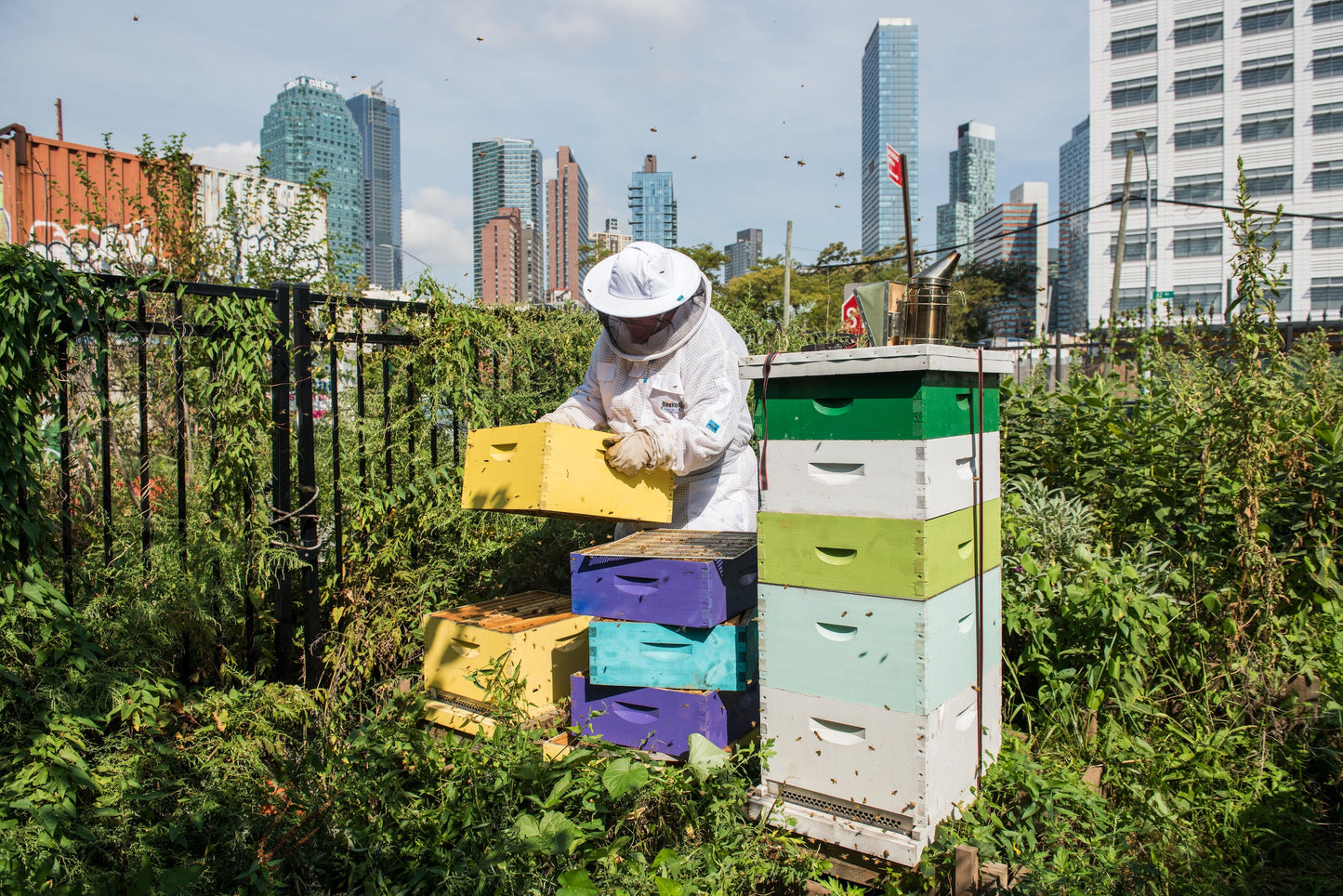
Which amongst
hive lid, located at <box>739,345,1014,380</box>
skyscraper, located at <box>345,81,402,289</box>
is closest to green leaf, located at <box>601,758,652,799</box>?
hive lid, located at <box>739,345,1014,380</box>

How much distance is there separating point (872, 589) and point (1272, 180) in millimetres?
61598

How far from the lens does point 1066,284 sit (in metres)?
78.7

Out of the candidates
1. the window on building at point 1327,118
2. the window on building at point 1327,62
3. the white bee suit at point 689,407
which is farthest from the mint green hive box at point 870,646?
the window on building at point 1327,62

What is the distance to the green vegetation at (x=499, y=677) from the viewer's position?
7.25 ft

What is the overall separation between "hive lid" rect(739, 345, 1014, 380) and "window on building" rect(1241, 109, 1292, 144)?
60551 mm

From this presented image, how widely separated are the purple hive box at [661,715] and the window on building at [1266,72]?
6172cm

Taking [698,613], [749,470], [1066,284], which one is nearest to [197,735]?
[698,613]

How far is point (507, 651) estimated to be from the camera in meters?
3.04

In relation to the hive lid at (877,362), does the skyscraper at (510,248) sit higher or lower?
higher

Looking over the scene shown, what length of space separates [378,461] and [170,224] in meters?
6.33

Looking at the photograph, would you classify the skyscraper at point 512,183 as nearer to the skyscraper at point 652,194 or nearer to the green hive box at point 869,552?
the skyscraper at point 652,194

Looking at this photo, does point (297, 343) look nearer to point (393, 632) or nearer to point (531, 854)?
point (393, 632)

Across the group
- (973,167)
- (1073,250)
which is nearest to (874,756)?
(1073,250)

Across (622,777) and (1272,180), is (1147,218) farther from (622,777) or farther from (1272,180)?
(622,777)
